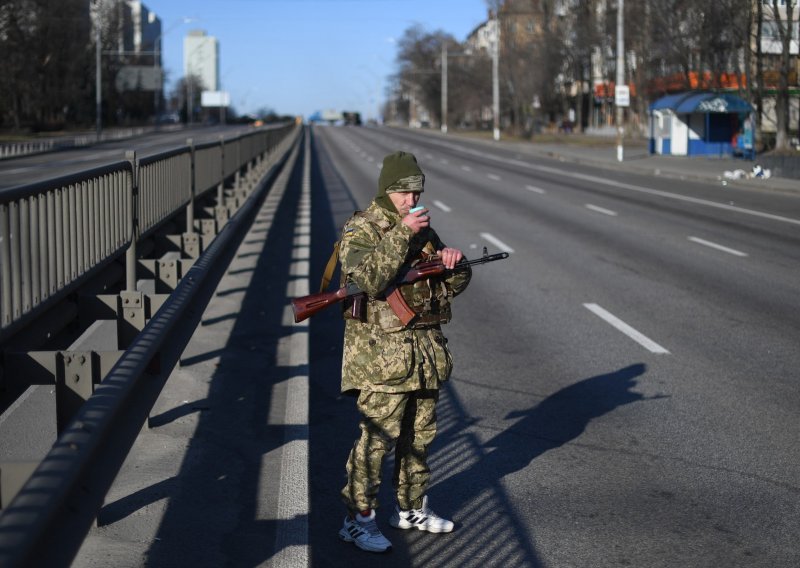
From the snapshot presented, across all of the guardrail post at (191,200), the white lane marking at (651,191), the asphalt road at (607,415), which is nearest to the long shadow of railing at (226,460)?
the asphalt road at (607,415)

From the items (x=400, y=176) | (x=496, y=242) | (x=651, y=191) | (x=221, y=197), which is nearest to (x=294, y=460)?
(x=400, y=176)

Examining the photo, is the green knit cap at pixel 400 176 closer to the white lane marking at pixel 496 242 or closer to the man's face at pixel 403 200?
the man's face at pixel 403 200

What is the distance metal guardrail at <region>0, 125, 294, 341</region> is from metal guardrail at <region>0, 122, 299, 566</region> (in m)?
0.62

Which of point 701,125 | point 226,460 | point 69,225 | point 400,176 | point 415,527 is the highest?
point 701,125

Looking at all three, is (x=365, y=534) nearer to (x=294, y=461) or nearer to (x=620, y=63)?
(x=294, y=461)

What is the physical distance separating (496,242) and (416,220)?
46.4 feet

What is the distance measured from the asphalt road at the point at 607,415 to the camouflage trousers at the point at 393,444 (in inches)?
10.3

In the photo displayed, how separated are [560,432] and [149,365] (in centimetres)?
321

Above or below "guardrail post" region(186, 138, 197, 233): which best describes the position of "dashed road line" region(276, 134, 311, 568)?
below

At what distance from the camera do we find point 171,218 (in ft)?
37.8

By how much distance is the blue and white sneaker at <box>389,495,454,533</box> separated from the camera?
5512mm

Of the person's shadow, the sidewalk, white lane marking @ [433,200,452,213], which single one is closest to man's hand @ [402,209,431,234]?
the person's shadow

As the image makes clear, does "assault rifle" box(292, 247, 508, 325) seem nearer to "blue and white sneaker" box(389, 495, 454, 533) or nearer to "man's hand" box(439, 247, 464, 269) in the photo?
"man's hand" box(439, 247, 464, 269)

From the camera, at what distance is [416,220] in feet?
16.1
